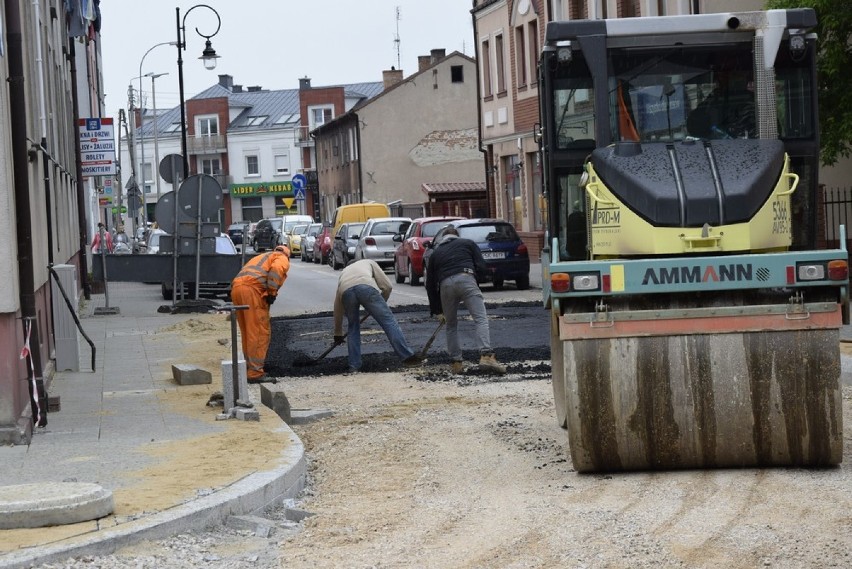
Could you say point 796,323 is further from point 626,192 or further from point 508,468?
point 508,468

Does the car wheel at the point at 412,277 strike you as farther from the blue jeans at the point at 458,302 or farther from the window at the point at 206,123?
the window at the point at 206,123

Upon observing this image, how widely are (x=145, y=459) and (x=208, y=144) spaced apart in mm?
92753

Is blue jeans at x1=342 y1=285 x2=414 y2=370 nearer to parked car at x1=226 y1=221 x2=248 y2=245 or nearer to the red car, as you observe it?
the red car

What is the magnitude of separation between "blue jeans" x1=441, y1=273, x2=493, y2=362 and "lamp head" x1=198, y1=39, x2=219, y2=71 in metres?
21.4

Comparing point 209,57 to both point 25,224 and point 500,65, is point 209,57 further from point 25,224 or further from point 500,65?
point 25,224

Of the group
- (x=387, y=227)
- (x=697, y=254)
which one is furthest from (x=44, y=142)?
(x=387, y=227)

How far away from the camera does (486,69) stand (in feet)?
147

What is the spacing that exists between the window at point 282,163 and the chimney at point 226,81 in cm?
1620

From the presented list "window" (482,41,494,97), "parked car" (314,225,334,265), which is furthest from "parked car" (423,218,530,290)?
"parked car" (314,225,334,265)

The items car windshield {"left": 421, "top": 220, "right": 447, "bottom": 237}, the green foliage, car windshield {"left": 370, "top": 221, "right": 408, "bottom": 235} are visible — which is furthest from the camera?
car windshield {"left": 370, "top": 221, "right": 408, "bottom": 235}

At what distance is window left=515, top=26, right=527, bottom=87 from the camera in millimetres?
40531

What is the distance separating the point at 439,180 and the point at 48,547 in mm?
59662

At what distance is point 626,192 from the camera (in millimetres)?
9062

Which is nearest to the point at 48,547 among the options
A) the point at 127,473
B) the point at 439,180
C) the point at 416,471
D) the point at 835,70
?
the point at 127,473
